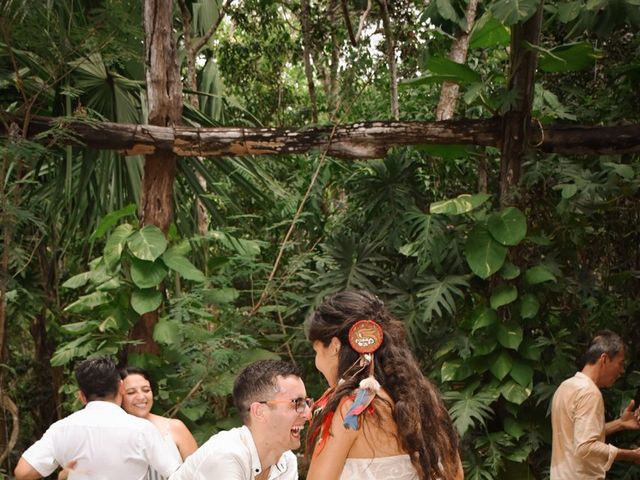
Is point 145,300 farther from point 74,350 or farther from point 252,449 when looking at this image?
point 252,449

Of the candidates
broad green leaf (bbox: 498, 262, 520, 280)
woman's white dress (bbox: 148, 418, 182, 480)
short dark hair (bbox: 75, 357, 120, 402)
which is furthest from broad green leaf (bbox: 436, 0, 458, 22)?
short dark hair (bbox: 75, 357, 120, 402)

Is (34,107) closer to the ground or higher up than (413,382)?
higher up

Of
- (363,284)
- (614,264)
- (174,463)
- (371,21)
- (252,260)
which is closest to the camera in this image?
(174,463)

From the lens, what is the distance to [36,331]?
10.1 m

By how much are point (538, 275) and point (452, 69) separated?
148cm

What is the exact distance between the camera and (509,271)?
6758 mm

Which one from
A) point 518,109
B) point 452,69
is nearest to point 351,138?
point 452,69

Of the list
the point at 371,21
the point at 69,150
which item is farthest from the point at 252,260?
the point at 371,21

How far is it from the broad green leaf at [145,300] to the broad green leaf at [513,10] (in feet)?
8.96

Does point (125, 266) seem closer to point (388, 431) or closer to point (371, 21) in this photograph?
point (388, 431)

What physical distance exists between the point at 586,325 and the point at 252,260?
7.85ft

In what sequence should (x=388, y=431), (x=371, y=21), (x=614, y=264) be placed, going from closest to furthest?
(x=388, y=431), (x=614, y=264), (x=371, y=21)

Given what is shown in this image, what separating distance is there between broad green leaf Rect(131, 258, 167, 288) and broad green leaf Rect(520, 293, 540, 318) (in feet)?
7.82

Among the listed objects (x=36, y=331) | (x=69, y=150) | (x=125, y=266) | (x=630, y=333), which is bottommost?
(x=36, y=331)
